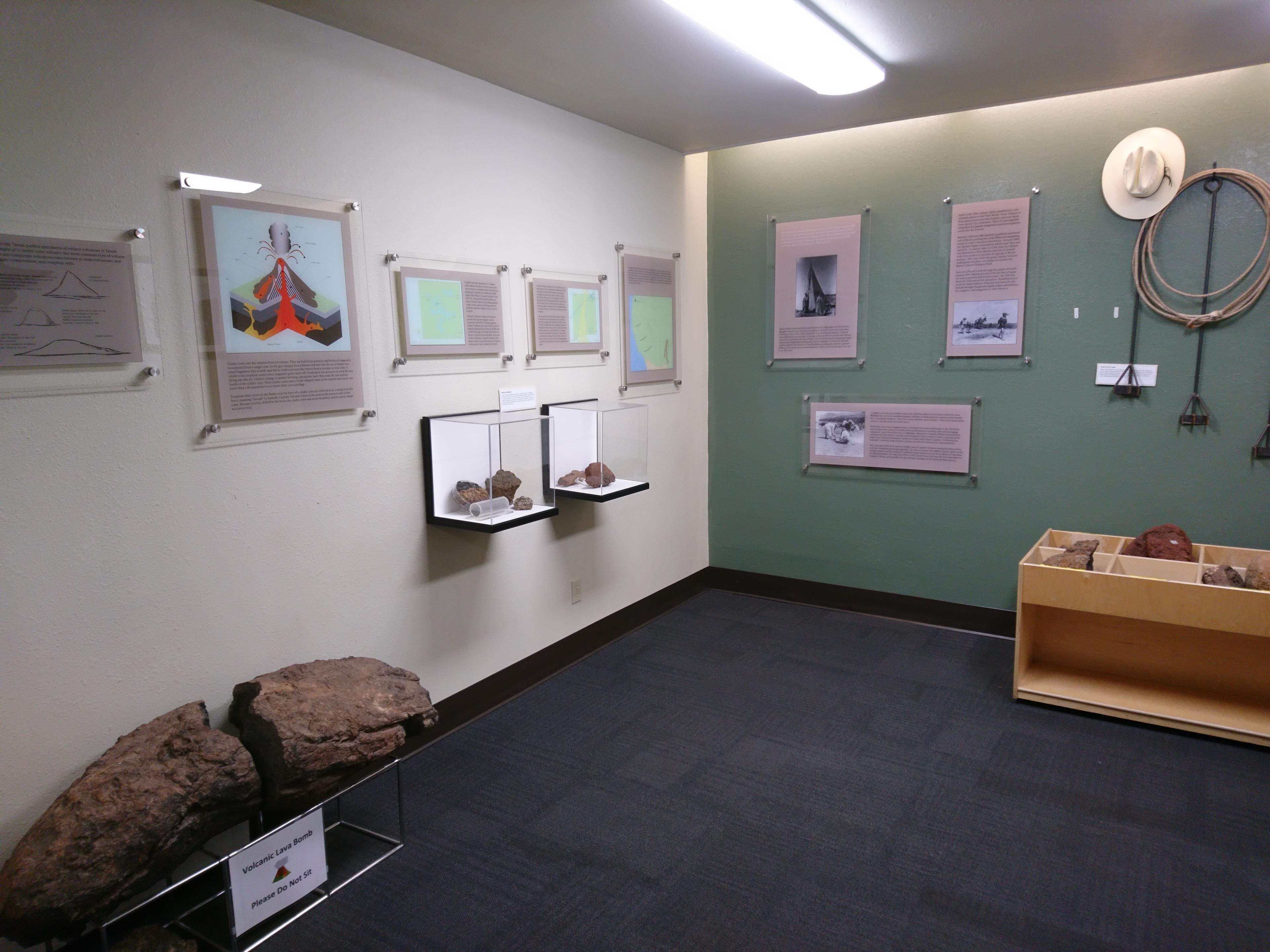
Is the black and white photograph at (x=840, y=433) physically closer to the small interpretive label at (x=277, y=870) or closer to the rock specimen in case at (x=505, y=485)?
the rock specimen in case at (x=505, y=485)

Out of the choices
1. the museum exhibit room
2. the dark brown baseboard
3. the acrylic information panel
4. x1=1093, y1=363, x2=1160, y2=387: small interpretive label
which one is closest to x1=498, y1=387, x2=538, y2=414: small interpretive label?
the museum exhibit room

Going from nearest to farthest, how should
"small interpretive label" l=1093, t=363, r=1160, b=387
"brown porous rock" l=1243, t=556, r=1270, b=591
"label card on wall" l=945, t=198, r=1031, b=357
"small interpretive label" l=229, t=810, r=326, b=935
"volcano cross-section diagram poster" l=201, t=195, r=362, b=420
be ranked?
"small interpretive label" l=229, t=810, r=326, b=935 → "volcano cross-section diagram poster" l=201, t=195, r=362, b=420 → "brown porous rock" l=1243, t=556, r=1270, b=591 → "small interpretive label" l=1093, t=363, r=1160, b=387 → "label card on wall" l=945, t=198, r=1031, b=357

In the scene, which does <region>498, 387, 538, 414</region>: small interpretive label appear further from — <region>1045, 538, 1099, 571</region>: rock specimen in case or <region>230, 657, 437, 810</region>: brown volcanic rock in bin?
<region>1045, 538, 1099, 571</region>: rock specimen in case

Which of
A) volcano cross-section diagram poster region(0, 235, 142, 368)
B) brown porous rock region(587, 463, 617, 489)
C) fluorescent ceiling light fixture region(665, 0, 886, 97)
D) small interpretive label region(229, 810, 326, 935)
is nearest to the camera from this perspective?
volcano cross-section diagram poster region(0, 235, 142, 368)

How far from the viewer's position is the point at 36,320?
191 cm

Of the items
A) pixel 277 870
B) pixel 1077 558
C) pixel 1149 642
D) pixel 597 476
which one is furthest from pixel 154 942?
pixel 1149 642

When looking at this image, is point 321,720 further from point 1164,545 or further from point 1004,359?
point 1004,359

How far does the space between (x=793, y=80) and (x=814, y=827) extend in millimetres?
2678

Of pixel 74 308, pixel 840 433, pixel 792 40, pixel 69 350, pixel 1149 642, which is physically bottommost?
pixel 1149 642

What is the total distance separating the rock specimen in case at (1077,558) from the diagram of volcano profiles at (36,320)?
3.34m

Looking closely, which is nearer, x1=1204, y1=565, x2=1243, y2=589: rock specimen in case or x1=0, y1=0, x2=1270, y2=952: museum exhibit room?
x1=0, y1=0, x2=1270, y2=952: museum exhibit room

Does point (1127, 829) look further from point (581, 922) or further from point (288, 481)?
point (288, 481)

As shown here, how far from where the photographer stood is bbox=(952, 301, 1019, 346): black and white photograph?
12.5ft

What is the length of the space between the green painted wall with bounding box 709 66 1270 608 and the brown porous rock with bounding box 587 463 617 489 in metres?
1.49
